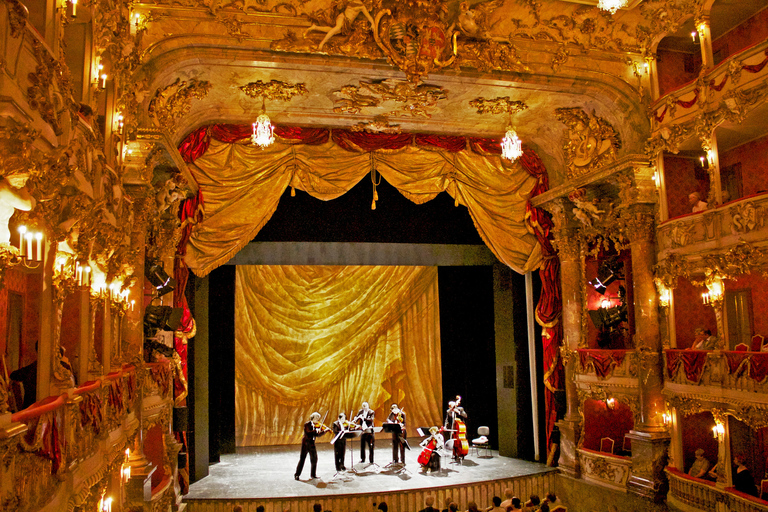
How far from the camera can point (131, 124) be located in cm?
848

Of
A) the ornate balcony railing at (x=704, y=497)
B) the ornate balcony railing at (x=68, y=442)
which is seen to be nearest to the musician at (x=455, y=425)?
the ornate balcony railing at (x=704, y=497)

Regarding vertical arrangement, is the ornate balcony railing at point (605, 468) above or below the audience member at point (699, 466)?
below

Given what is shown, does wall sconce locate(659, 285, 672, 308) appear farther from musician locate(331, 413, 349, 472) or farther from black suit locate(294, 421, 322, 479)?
black suit locate(294, 421, 322, 479)

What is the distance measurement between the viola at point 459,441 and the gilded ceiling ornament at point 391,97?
6319 millimetres

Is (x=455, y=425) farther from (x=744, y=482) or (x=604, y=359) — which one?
(x=744, y=482)

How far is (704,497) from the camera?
916 cm

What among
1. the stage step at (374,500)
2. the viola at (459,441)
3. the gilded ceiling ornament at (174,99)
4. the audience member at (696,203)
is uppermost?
the gilded ceiling ornament at (174,99)

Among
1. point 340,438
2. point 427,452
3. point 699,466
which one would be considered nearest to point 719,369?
point 699,466

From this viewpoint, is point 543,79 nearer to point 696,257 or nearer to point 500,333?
point 696,257

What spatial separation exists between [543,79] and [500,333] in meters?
5.96

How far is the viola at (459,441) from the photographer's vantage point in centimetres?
1241

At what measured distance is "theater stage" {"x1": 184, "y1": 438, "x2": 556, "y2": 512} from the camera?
1023 centimetres

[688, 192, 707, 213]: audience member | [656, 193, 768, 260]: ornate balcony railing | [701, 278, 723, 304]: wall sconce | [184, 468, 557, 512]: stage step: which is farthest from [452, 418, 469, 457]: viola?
[688, 192, 707, 213]: audience member

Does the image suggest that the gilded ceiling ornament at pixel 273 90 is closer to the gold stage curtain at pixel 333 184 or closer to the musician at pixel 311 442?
the gold stage curtain at pixel 333 184
